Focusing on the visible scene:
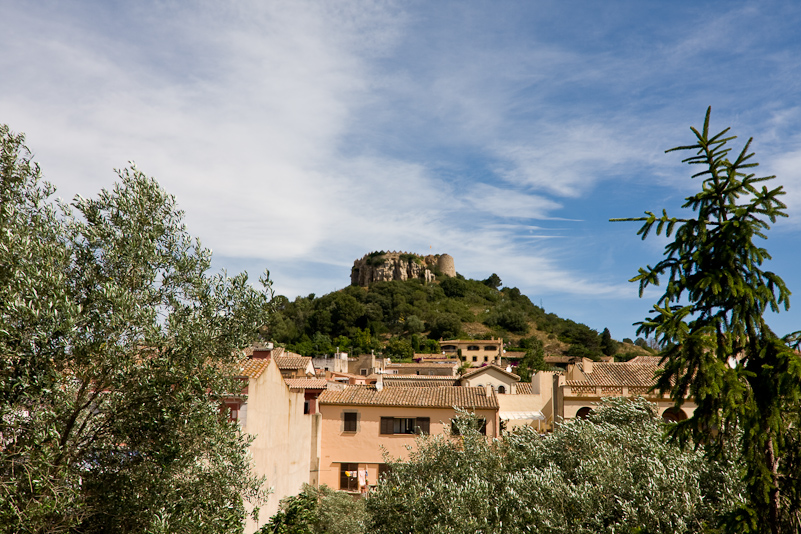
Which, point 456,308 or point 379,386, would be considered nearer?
point 379,386

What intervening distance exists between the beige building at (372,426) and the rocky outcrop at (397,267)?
112m

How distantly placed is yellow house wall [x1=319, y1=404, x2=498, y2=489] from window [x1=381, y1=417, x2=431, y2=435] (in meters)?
0.17

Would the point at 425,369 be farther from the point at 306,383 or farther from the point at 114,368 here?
the point at 114,368

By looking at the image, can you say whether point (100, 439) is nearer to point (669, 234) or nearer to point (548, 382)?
point (669, 234)

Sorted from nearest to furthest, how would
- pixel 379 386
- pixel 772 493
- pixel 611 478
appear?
Result: pixel 772 493
pixel 611 478
pixel 379 386

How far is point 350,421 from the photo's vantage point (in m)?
30.2

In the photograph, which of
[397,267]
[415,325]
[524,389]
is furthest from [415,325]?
[524,389]

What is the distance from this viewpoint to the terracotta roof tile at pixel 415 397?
29.9 meters

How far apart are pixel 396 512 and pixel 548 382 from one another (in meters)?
26.6

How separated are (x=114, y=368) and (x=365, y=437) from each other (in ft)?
71.8

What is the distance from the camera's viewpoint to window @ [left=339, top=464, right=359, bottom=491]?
2942 cm

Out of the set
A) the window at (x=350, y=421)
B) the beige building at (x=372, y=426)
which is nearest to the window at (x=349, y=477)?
the beige building at (x=372, y=426)

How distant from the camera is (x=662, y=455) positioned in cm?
1292

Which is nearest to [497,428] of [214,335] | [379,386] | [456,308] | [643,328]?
[379,386]
